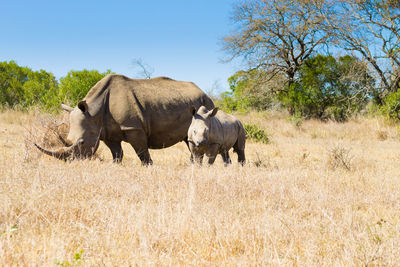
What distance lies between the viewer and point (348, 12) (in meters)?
17.6

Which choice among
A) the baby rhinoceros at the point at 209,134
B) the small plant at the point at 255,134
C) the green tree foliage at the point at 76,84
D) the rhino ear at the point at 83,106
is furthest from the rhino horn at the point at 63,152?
the green tree foliage at the point at 76,84

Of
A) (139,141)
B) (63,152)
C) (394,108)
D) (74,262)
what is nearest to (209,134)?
(139,141)

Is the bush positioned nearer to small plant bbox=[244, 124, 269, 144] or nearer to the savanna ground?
small plant bbox=[244, 124, 269, 144]

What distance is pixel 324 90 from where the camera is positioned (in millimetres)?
21047

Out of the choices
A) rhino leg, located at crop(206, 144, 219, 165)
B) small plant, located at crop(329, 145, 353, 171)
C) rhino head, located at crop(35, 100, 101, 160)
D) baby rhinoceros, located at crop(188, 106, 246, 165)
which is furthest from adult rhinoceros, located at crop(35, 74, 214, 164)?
small plant, located at crop(329, 145, 353, 171)

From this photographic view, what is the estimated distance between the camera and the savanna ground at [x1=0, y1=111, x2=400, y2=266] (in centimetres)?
228

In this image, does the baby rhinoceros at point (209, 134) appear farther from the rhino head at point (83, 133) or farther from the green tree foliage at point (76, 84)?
the green tree foliage at point (76, 84)

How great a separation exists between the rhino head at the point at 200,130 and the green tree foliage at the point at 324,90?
51.8ft

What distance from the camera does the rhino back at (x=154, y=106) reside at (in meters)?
5.82

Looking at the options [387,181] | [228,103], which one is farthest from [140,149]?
[228,103]

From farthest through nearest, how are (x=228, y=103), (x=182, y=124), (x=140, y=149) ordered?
(x=228, y=103), (x=182, y=124), (x=140, y=149)

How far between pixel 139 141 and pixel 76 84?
8903 millimetres

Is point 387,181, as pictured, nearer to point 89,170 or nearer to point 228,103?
point 89,170

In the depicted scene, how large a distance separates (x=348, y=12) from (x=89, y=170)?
56.8 ft
